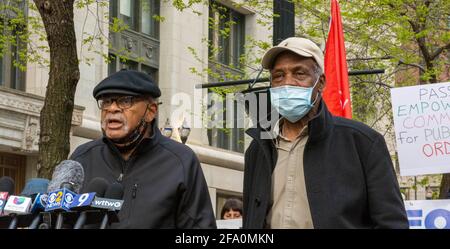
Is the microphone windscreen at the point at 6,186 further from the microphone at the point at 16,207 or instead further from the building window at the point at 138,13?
the building window at the point at 138,13

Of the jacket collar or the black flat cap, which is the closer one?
the jacket collar

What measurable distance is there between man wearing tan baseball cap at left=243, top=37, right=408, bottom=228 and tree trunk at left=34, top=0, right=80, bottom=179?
4.65m

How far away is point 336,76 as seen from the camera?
11289 millimetres

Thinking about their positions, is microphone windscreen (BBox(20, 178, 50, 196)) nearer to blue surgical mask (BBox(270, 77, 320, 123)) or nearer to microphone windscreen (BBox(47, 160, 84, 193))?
microphone windscreen (BBox(47, 160, 84, 193))

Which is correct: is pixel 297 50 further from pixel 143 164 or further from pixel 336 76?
pixel 336 76

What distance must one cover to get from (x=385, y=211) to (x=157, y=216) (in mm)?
1107

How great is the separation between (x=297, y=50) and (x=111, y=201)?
142 centimetres

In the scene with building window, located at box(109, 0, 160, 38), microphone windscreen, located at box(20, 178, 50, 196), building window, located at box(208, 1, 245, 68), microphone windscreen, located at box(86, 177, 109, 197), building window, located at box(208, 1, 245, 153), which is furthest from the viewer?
building window, located at box(208, 1, 245, 68)

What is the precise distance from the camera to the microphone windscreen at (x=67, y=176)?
4219 mm

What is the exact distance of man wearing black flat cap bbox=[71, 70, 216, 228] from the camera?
495 centimetres

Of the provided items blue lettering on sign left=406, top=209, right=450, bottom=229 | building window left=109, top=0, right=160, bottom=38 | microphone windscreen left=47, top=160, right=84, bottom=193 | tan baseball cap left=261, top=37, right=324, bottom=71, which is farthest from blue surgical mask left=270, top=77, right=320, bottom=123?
building window left=109, top=0, right=160, bottom=38

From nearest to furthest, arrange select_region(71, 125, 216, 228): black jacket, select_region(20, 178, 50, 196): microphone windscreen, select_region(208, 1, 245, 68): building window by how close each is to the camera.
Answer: select_region(20, 178, 50, 196): microphone windscreen, select_region(71, 125, 216, 228): black jacket, select_region(208, 1, 245, 68): building window

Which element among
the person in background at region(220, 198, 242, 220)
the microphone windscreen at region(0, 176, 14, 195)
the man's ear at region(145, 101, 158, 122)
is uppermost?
the man's ear at region(145, 101, 158, 122)

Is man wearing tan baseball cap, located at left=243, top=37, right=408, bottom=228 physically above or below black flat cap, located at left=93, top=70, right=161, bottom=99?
below
